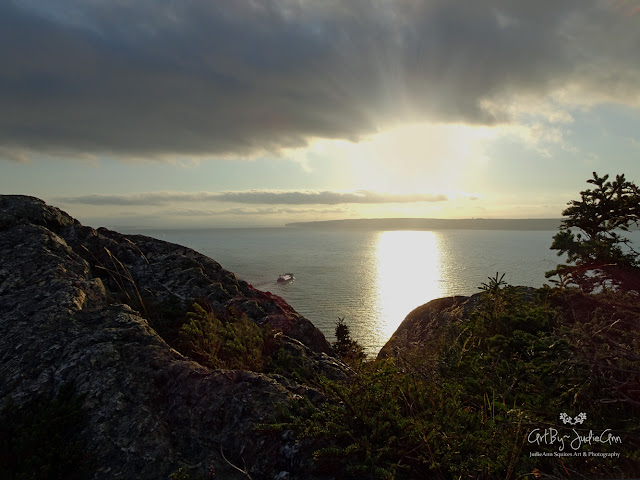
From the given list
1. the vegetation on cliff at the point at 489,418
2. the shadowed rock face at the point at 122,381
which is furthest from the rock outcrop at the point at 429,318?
the shadowed rock face at the point at 122,381

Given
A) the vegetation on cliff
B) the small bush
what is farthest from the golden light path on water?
the small bush

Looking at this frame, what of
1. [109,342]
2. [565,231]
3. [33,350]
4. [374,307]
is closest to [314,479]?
[109,342]

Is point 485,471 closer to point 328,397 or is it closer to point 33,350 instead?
point 328,397

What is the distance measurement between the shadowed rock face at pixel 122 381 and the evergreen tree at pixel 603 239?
424 inches

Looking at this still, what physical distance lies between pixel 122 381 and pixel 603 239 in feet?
50.9

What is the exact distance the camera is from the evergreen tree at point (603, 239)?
40.1 ft

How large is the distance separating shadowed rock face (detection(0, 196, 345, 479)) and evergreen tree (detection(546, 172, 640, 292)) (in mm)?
10777

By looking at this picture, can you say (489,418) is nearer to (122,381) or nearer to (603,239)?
(122,381)

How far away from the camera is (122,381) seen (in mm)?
4805

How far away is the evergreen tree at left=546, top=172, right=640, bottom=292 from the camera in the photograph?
12.2 m
